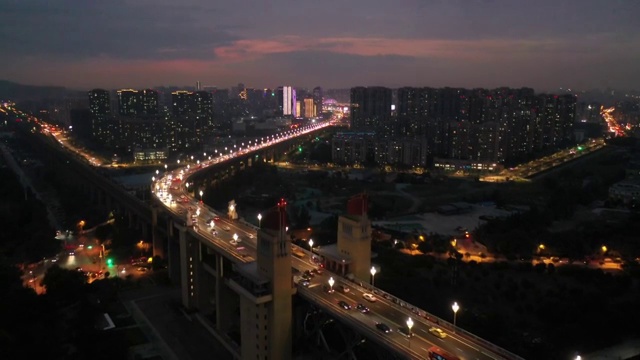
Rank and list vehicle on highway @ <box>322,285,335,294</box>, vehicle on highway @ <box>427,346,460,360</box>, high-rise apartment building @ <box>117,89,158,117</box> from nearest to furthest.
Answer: vehicle on highway @ <box>427,346,460,360</box>
vehicle on highway @ <box>322,285,335,294</box>
high-rise apartment building @ <box>117,89,158,117</box>

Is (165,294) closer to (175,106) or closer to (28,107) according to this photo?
(175,106)

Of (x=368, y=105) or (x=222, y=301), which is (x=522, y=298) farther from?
(x=368, y=105)

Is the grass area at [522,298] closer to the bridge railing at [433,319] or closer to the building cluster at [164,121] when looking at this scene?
the bridge railing at [433,319]

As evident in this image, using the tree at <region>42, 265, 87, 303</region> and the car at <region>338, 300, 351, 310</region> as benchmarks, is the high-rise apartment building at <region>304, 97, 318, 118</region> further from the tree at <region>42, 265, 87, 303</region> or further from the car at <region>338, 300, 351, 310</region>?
the car at <region>338, 300, 351, 310</region>

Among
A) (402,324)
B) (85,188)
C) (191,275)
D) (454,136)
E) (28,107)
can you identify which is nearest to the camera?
(402,324)

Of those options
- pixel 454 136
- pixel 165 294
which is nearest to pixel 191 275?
pixel 165 294

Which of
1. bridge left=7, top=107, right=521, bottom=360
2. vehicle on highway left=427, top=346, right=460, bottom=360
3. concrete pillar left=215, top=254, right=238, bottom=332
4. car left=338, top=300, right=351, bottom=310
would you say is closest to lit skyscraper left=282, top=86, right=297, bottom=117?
bridge left=7, top=107, right=521, bottom=360

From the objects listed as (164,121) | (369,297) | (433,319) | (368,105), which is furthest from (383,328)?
(368,105)
